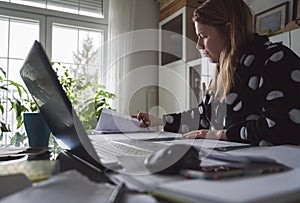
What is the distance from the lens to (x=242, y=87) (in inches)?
40.2

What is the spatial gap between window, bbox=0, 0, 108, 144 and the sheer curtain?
17 cm

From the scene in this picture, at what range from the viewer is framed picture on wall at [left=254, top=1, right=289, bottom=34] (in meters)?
1.87

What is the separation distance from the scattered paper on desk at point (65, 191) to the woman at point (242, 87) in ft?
2.03

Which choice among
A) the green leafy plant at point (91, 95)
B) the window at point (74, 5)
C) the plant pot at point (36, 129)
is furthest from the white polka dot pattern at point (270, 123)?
the window at point (74, 5)

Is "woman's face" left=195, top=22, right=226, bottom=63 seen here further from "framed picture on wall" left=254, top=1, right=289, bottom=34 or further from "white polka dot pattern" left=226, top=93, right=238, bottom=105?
"framed picture on wall" left=254, top=1, right=289, bottom=34

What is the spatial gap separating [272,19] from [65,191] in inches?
81.5

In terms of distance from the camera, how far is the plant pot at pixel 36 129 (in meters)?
0.88

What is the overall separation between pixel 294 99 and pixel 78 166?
0.67 metres

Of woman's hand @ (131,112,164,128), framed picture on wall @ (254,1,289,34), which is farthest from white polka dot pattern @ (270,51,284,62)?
framed picture on wall @ (254,1,289,34)

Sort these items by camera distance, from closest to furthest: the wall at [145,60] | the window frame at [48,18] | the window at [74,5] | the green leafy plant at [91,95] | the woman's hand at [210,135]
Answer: the woman's hand at [210,135]
the green leafy plant at [91,95]
the window frame at [48,18]
the window at [74,5]
the wall at [145,60]

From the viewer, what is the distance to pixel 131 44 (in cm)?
272

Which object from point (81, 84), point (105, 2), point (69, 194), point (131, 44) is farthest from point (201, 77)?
point (69, 194)

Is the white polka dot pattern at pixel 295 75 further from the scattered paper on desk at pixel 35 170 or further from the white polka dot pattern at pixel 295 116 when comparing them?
the scattered paper on desk at pixel 35 170

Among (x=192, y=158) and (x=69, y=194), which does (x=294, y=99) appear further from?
(x=69, y=194)
